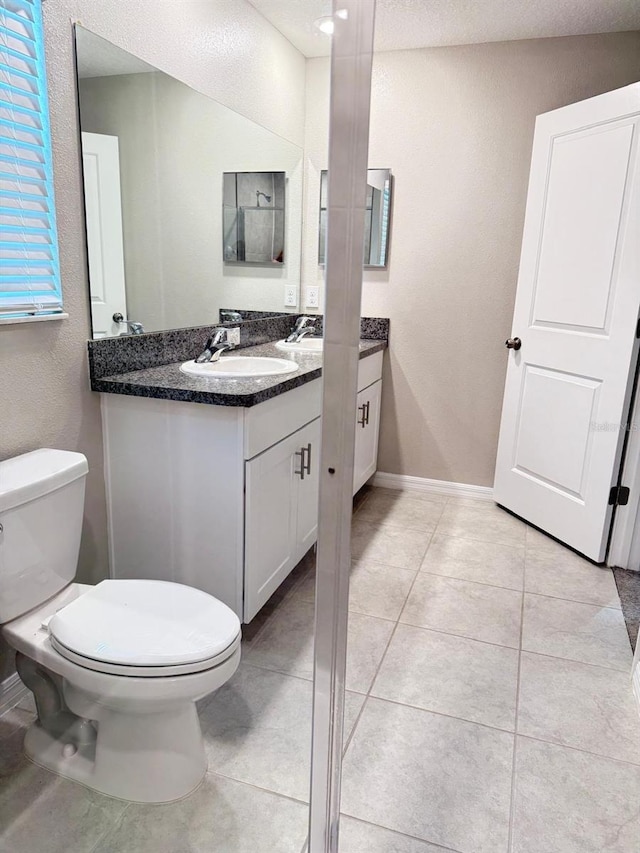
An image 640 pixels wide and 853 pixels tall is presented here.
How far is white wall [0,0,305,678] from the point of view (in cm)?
140

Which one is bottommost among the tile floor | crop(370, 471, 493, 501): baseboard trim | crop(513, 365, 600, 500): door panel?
the tile floor

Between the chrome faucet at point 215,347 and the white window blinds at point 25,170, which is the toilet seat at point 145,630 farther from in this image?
the chrome faucet at point 215,347

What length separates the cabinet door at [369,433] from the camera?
8.50 feet

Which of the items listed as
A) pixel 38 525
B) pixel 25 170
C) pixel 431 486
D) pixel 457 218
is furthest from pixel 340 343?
pixel 431 486

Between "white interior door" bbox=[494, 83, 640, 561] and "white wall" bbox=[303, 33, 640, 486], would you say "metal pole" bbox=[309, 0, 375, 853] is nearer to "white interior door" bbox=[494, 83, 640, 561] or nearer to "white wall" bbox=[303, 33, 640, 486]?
"white interior door" bbox=[494, 83, 640, 561]

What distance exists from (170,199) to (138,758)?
158 cm

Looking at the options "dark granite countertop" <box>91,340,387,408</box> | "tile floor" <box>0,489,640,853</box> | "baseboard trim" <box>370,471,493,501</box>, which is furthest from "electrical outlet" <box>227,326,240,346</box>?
"baseboard trim" <box>370,471,493,501</box>

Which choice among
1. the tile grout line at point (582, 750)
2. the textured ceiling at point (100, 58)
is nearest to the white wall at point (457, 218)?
the textured ceiling at point (100, 58)

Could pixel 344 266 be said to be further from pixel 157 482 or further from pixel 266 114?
pixel 266 114

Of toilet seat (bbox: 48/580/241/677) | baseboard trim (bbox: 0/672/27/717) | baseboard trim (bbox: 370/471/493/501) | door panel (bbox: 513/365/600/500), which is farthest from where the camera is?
baseboard trim (bbox: 370/471/493/501)

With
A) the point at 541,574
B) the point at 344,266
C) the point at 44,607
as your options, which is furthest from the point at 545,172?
the point at 44,607

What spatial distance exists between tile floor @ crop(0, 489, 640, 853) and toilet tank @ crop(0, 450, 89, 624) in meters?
0.33

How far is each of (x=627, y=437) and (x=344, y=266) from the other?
1950mm

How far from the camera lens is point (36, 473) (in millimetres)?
1340
